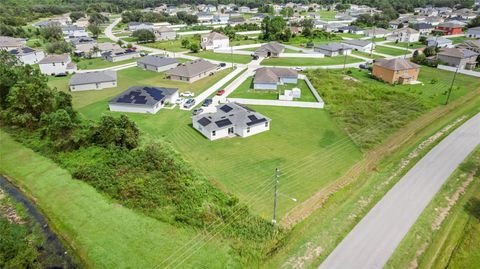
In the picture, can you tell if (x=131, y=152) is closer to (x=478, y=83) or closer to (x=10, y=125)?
(x=10, y=125)

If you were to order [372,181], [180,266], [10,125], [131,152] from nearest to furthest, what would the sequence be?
[180,266] → [372,181] → [131,152] → [10,125]

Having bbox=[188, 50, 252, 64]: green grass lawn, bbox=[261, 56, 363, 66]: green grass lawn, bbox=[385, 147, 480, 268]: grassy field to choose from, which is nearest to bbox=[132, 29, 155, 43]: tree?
bbox=[188, 50, 252, 64]: green grass lawn

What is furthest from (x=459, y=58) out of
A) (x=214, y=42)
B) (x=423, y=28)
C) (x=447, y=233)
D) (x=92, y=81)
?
(x=92, y=81)

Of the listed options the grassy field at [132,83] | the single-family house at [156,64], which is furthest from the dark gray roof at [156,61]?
the grassy field at [132,83]

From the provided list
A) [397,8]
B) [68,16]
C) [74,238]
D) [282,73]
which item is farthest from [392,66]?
[68,16]

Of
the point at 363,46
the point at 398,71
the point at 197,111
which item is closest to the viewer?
the point at 197,111

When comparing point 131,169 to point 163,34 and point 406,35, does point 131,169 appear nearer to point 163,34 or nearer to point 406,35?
point 163,34
